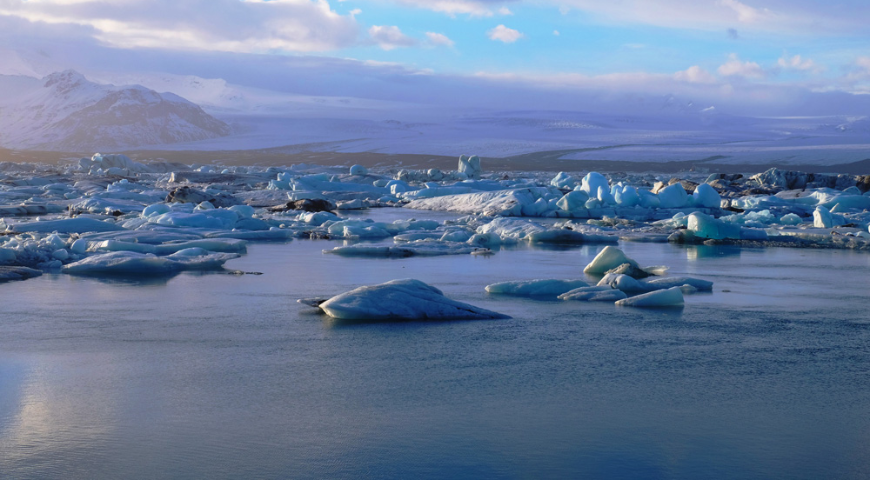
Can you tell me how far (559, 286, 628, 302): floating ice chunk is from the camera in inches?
257

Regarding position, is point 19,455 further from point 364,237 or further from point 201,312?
point 364,237

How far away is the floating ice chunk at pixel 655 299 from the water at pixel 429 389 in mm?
171

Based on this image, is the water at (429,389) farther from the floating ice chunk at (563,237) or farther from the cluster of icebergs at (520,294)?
the floating ice chunk at (563,237)

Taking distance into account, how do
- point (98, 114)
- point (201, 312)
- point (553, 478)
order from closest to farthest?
point (553, 478) < point (201, 312) < point (98, 114)

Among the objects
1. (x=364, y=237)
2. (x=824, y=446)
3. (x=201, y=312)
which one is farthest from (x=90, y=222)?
(x=824, y=446)

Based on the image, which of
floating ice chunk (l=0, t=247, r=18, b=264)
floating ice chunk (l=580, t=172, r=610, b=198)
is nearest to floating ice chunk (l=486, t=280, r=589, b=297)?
floating ice chunk (l=0, t=247, r=18, b=264)

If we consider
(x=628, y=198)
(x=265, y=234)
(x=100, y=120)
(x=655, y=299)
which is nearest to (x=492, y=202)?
(x=628, y=198)

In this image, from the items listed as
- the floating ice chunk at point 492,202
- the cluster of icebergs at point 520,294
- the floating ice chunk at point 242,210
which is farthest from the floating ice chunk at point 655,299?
the floating ice chunk at point 492,202

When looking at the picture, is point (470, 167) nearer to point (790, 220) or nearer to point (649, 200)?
point (649, 200)

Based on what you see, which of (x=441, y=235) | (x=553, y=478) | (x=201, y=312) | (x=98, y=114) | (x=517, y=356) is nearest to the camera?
(x=553, y=478)

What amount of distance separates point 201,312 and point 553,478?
3.66 m

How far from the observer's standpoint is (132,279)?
7.61m

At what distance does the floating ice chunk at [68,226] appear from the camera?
11.2m

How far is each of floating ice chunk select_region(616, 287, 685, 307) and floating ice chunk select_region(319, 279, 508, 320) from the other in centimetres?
112
